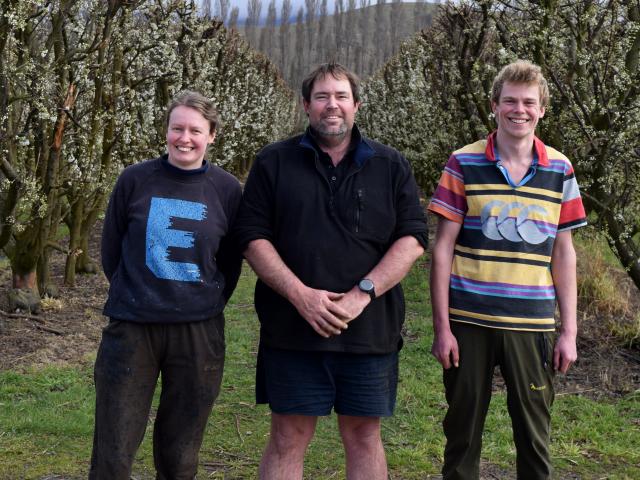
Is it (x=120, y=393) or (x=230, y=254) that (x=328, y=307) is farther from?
(x=120, y=393)

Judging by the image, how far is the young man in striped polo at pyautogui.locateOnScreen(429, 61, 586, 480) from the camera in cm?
327

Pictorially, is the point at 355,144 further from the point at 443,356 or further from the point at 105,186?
the point at 105,186

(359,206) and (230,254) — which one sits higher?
(359,206)

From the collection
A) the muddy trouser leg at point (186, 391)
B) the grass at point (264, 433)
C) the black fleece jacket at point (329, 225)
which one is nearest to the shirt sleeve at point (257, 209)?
the black fleece jacket at point (329, 225)

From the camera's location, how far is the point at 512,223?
3268 millimetres

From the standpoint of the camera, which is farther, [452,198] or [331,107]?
[452,198]

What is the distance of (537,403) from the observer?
333 cm

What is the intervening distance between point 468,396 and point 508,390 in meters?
0.19

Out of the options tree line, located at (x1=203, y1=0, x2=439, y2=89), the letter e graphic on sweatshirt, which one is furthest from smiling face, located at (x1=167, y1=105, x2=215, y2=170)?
tree line, located at (x1=203, y1=0, x2=439, y2=89)

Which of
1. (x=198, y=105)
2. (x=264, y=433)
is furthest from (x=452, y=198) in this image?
(x=264, y=433)

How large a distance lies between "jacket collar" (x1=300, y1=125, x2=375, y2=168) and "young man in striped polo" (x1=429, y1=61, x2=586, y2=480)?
1.27ft

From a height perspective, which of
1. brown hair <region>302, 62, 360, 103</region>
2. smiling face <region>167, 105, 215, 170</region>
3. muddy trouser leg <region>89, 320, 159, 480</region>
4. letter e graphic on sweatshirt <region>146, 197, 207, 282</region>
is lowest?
muddy trouser leg <region>89, 320, 159, 480</region>

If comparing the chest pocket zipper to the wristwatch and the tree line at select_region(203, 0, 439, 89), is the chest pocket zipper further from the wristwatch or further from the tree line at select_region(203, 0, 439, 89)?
the tree line at select_region(203, 0, 439, 89)

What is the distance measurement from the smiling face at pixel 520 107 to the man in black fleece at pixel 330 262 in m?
0.51
